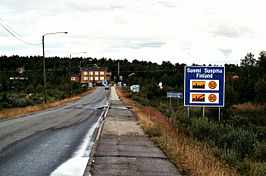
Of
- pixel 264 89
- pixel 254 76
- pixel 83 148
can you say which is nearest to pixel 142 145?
pixel 83 148

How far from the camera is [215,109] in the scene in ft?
140

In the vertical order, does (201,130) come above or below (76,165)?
below

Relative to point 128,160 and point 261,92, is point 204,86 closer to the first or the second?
point 128,160

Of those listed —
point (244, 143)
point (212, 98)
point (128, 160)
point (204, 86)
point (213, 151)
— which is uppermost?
point (204, 86)

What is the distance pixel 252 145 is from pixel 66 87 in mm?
73570

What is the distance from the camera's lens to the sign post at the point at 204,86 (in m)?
13.1

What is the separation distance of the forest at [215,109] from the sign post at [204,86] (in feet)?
3.17

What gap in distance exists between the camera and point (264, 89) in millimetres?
62219

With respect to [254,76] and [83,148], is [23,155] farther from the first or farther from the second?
[254,76]

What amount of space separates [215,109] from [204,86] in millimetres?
30747

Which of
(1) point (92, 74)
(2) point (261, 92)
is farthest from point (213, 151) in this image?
(1) point (92, 74)

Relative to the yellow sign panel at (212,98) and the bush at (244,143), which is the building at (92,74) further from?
the bush at (244,143)

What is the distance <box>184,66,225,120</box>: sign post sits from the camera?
43.0 feet

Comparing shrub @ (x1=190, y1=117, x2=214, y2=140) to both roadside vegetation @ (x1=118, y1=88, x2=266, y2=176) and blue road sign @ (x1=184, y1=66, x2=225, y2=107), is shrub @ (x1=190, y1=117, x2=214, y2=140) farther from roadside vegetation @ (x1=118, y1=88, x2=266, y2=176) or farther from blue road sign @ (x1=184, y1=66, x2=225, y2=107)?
blue road sign @ (x1=184, y1=66, x2=225, y2=107)
